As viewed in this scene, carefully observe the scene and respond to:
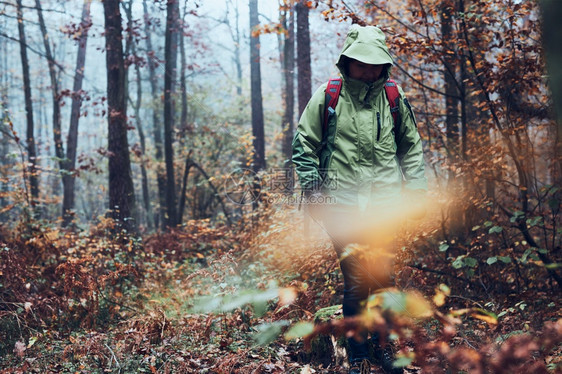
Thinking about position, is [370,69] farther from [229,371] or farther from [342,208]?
[229,371]

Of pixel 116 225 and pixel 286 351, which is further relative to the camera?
pixel 116 225

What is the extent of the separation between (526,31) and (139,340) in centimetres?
500

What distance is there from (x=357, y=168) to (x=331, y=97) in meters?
0.57

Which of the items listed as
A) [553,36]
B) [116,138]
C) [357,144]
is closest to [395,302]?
[553,36]

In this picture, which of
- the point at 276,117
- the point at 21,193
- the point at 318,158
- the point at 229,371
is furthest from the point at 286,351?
the point at 276,117

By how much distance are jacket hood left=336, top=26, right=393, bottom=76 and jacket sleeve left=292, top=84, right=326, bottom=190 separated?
340mm

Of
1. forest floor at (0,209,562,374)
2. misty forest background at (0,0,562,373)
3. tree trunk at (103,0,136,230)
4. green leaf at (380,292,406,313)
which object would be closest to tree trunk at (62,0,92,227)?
tree trunk at (103,0,136,230)

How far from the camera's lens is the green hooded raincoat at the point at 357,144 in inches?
131

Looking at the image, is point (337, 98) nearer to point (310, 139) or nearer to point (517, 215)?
point (310, 139)

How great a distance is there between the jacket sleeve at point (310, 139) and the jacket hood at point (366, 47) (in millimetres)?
340

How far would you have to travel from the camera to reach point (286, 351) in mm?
4016

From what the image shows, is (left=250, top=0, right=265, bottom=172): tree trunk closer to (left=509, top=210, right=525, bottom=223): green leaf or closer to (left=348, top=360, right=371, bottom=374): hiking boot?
(left=509, top=210, right=525, bottom=223): green leaf

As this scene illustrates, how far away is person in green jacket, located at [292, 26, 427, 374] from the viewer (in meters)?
3.32

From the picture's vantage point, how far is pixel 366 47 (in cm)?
333
